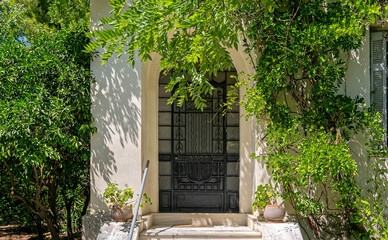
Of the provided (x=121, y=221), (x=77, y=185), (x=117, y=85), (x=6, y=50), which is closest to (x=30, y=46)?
(x=6, y=50)

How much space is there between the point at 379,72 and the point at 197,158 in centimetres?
372

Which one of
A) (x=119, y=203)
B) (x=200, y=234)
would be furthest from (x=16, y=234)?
(x=200, y=234)

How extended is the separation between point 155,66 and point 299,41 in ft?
9.56

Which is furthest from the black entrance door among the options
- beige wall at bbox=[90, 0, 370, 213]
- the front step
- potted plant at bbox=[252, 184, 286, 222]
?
potted plant at bbox=[252, 184, 286, 222]

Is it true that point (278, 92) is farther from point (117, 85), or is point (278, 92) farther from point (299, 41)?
point (117, 85)

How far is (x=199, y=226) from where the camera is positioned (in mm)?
6410

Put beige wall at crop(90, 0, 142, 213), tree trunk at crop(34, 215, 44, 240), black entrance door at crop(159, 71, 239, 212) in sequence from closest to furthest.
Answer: beige wall at crop(90, 0, 142, 213) → black entrance door at crop(159, 71, 239, 212) → tree trunk at crop(34, 215, 44, 240)

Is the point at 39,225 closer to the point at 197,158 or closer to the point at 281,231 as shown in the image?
the point at 197,158

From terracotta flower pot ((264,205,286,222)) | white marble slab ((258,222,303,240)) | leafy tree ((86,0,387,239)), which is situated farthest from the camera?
terracotta flower pot ((264,205,286,222))

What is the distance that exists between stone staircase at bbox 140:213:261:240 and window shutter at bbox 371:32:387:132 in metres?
2.99

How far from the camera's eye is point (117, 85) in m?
6.18

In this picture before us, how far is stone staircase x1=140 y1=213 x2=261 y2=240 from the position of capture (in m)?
5.81

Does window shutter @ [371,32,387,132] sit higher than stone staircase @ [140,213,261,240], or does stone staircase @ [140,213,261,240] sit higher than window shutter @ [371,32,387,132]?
window shutter @ [371,32,387,132]

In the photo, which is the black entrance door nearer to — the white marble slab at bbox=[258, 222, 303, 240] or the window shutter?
the white marble slab at bbox=[258, 222, 303, 240]
